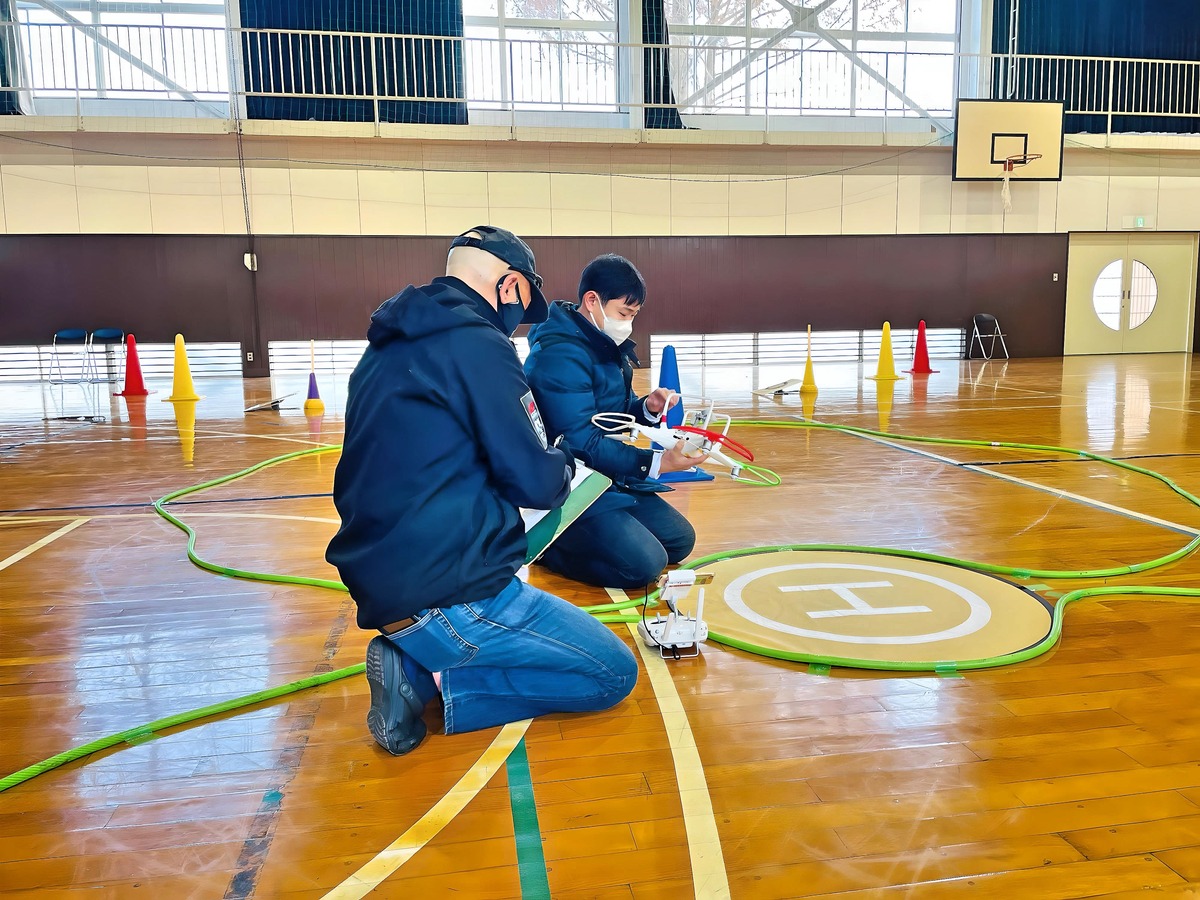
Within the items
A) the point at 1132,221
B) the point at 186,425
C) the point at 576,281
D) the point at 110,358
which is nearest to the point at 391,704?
the point at 186,425

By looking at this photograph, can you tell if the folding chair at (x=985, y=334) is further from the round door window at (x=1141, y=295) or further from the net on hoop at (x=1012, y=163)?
the round door window at (x=1141, y=295)

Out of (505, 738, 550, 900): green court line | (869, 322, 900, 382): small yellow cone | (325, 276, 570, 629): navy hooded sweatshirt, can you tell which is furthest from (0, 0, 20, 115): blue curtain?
(505, 738, 550, 900): green court line

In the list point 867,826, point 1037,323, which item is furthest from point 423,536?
point 1037,323

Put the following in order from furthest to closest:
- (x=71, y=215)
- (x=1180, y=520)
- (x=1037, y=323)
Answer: (x=1037, y=323) < (x=71, y=215) < (x=1180, y=520)

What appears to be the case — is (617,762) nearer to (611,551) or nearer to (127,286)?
(611,551)

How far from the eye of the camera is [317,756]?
231cm

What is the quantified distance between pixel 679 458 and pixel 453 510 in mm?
1223

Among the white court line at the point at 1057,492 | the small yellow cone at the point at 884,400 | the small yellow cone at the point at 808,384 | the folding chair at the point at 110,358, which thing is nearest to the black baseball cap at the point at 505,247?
the white court line at the point at 1057,492

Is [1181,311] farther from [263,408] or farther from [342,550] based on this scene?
[342,550]

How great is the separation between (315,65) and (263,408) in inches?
254

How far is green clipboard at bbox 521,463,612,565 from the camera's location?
249cm

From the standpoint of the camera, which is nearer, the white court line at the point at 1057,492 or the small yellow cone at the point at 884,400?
the white court line at the point at 1057,492

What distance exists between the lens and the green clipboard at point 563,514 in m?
2.49

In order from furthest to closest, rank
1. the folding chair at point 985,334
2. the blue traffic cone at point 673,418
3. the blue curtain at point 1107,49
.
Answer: the folding chair at point 985,334 < the blue curtain at point 1107,49 < the blue traffic cone at point 673,418
